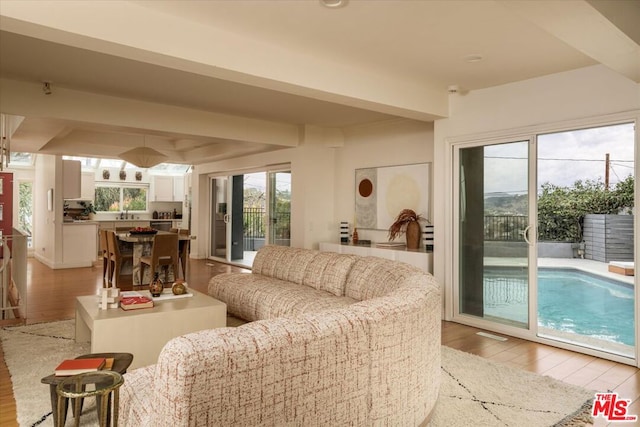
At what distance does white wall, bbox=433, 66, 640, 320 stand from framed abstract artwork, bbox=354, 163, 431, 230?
32.9 inches

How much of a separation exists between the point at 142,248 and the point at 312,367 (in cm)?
604

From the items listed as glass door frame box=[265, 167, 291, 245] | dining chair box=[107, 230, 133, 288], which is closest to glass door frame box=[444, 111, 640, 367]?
glass door frame box=[265, 167, 291, 245]

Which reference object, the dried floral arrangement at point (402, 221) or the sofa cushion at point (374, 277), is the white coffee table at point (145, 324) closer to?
the sofa cushion at point (374, 277)

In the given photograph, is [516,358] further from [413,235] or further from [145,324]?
[145,324]

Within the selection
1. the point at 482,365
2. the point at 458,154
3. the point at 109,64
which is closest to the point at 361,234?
the point at 458,154

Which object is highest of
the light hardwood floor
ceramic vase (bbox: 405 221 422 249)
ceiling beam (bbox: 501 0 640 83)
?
ceiling beam (bbox: 501 0 640 83)

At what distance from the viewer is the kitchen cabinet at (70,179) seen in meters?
8.42

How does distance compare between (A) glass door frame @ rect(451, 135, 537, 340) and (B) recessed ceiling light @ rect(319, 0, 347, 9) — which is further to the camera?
(A) glass door frame @ rect(451, 135, 537, 340)

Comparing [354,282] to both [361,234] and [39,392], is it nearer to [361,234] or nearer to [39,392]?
[39,392]

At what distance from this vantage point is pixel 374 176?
639cm

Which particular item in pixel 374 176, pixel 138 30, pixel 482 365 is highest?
pixel 138 30

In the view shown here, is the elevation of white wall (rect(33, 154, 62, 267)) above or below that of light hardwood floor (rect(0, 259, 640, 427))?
above

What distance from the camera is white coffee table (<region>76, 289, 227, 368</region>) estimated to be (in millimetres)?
2986

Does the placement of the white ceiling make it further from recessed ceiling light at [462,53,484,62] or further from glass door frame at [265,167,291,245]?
glass door frame at [265,167,291,245]
